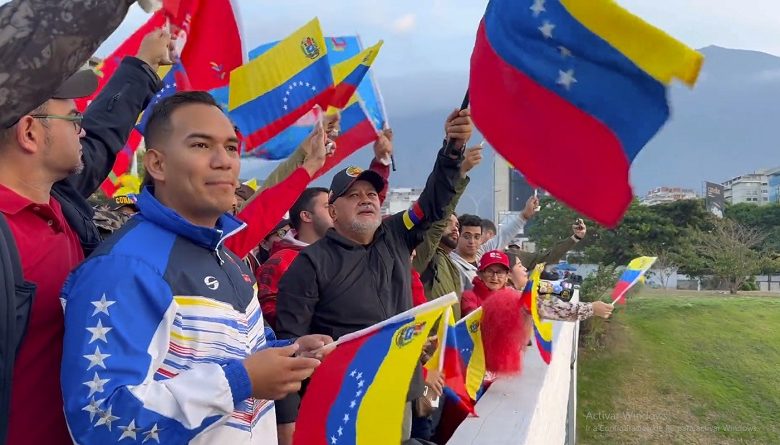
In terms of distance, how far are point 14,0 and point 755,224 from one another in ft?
188

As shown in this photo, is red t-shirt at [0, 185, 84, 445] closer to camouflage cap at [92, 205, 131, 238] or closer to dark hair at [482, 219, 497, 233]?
→ camouflage cap at [92, 205, 131, 238]

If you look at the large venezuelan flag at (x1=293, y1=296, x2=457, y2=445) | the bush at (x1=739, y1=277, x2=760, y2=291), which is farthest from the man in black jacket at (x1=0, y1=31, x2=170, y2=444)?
the bush at (x1=739, y1=277, x2=760, y2=291)

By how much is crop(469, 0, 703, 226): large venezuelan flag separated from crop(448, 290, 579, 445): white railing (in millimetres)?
1334

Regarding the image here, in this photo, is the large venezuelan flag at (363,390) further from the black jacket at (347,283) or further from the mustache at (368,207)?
the mustache at (368,207)

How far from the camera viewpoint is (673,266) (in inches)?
1235

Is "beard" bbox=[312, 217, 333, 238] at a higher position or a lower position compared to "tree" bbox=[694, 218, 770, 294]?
lower

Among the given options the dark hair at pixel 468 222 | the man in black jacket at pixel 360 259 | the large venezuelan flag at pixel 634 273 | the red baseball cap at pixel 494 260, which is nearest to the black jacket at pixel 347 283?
the man in black jacket at pixel 360 259

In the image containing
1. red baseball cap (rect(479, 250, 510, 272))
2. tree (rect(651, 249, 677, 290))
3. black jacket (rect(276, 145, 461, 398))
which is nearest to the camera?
black jacket (rect(276, 145, 461, 398))

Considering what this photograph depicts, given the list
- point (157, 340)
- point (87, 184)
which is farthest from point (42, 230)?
point (87, 184)

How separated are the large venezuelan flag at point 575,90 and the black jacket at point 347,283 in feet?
3.09

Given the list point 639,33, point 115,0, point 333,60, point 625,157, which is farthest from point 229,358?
point 333,60

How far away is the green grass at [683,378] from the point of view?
41.3ft

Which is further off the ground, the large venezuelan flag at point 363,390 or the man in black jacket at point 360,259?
the man in black jacket at point 360,259

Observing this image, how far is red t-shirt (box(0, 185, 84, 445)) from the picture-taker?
63.2 inches
